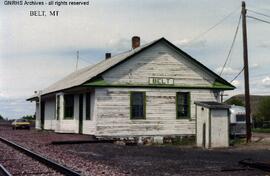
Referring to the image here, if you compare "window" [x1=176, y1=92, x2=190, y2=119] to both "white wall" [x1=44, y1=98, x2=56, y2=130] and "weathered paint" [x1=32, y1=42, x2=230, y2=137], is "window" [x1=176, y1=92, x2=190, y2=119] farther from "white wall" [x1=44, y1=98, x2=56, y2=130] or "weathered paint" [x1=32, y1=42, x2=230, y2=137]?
"white wall" [x1=44, y1=98, x2=56, y2=130]

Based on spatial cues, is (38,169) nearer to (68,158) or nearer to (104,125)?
(68,158)

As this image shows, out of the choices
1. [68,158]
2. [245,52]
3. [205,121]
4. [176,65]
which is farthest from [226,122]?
[68,158]

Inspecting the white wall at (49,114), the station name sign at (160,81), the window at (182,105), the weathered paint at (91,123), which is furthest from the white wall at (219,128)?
the white wall at (49,114)

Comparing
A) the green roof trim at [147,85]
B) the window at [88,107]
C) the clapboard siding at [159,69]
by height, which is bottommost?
the window at [88,107]

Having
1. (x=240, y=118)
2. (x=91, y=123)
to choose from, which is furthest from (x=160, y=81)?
(x=240, y=118)

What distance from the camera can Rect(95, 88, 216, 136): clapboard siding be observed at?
985 inches

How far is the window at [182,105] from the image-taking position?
2694cm

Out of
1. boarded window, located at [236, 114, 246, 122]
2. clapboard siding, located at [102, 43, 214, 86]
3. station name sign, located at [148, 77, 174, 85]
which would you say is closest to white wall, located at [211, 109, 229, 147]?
station name sign, located at [148, 77, 174, 85]

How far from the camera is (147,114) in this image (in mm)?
26031

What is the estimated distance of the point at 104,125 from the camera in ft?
81.9

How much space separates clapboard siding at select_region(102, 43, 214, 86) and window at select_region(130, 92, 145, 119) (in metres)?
0.73

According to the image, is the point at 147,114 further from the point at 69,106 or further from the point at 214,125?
Result: the point at 69,106

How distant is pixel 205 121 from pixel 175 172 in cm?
964

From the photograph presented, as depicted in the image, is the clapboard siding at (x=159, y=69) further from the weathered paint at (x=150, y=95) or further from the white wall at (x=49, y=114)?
the white wall at (x=49, y=114)
